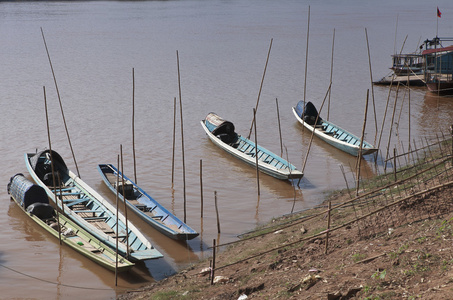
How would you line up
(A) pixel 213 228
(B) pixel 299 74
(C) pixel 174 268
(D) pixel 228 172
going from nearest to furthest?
(C) pixel 174 268 < (A) pixel 213 228 < (D) pixel 228 172 < (B) pixel 299 74

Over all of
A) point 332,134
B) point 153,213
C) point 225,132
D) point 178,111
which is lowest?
→ point 153,213

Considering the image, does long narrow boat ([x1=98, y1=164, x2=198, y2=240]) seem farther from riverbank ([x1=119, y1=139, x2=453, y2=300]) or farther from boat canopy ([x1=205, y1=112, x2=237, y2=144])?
boat canopy ([x1=205, y1=112, x2=237, y2=144])

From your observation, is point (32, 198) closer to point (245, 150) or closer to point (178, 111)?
point (245, 150)

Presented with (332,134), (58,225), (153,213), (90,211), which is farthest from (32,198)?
(332,134)

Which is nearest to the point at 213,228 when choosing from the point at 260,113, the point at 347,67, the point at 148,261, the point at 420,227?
the point at 148,261

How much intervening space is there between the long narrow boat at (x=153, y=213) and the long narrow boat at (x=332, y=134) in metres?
5.65

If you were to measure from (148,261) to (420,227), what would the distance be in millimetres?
5244

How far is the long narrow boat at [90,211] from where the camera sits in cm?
1038

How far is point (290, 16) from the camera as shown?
63562 millimetres

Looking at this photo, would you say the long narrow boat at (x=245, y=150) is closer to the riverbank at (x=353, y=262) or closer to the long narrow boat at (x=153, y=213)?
the long narrow boat at (x=153, y=213)

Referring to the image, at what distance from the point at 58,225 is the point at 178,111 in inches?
502

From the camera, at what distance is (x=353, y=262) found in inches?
283

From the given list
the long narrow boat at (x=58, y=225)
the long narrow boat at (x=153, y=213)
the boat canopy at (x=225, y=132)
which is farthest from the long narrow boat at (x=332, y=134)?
the long narrow boat at (x=58, y=225)

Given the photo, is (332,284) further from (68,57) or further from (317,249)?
(68,57)
